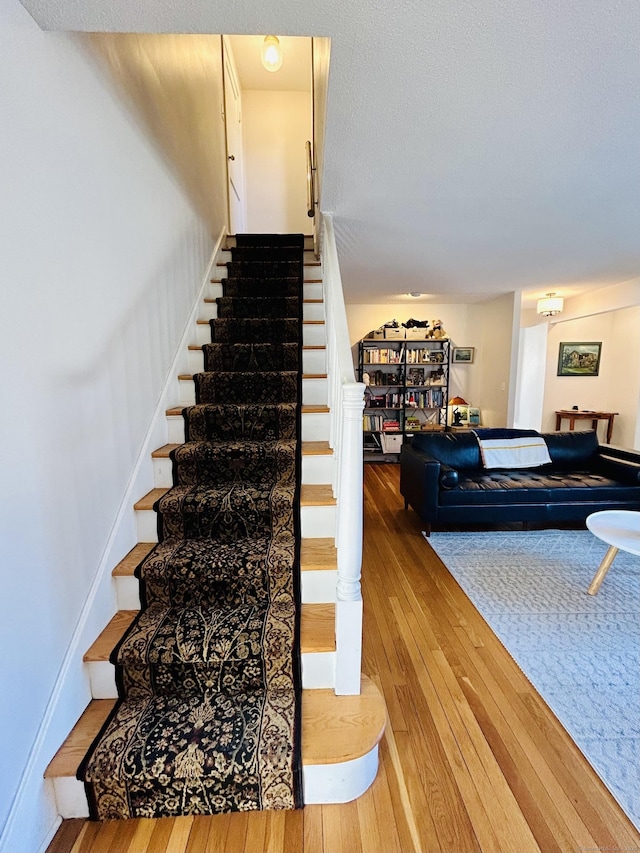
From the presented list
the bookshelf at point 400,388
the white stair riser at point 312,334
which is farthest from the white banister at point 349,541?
the bookshelf at point 400,388

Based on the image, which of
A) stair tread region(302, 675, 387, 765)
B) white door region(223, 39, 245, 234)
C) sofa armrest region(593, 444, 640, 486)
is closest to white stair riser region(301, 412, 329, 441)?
stair tread region(302, 675, 387, 765)

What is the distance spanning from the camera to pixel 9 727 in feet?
3.27

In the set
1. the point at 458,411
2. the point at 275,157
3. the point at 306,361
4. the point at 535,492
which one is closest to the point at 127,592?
the point at 306,361

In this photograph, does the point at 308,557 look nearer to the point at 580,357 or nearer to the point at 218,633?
the point at 218,633

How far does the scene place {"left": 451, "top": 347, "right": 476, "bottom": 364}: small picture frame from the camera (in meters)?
5.97

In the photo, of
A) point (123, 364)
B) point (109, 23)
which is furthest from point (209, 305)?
point (109, 23)

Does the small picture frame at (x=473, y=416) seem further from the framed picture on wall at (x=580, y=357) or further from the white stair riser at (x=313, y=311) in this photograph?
the white stair riser at (x=313, y=311)

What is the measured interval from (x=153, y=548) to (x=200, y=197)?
8.52 feet

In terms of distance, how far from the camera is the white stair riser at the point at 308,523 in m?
1.70

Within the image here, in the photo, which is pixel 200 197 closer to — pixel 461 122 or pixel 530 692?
pixel 461 122

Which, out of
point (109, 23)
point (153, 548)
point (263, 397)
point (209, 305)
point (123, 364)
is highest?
point (109, 23)

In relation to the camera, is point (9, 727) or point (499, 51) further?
point (499, 51)

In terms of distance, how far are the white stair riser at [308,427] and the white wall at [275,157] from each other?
411cm

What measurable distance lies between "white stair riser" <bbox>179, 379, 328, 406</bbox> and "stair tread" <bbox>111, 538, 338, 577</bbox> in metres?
0.95
